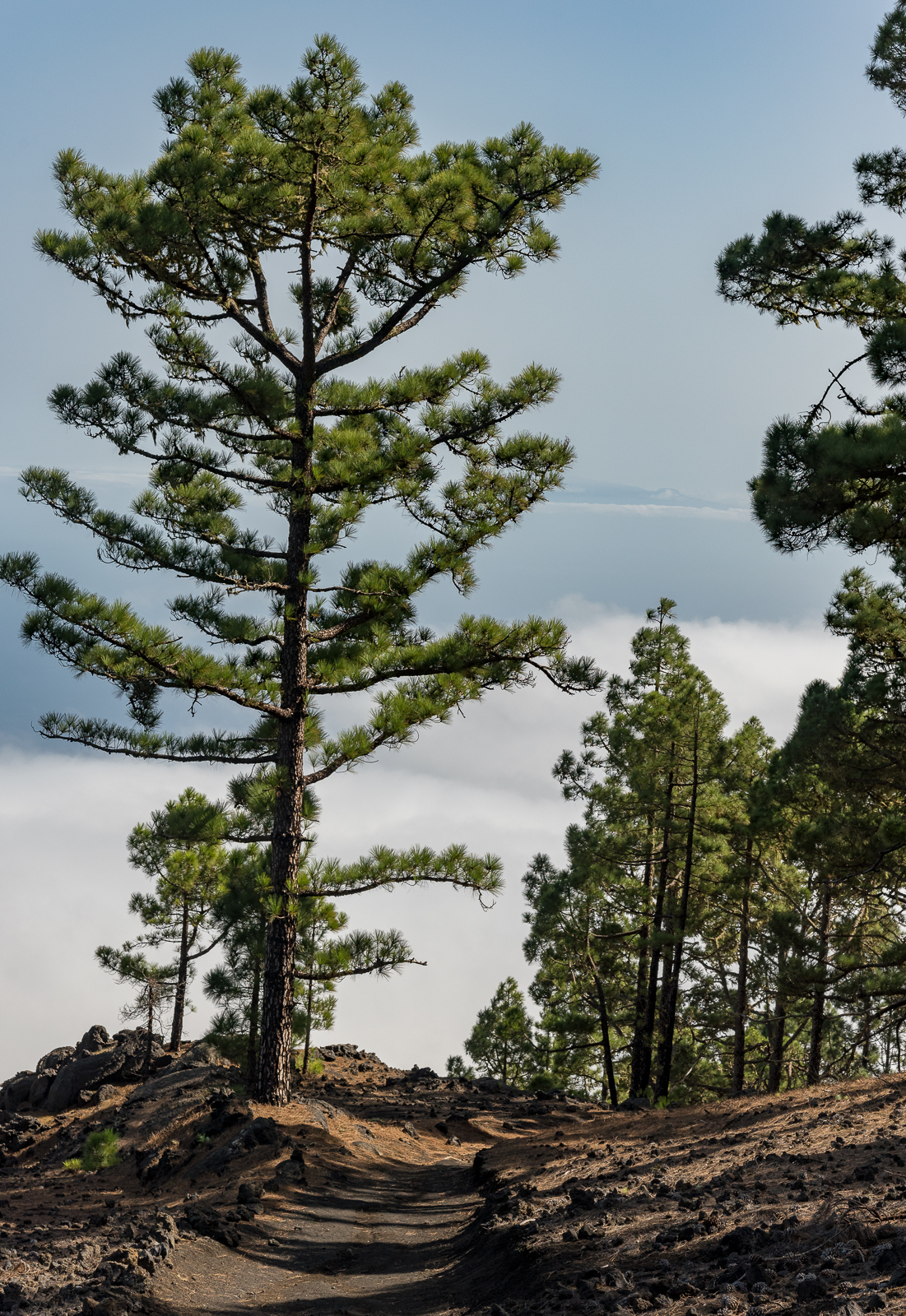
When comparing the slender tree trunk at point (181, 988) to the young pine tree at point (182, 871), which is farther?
the slender tree trunk at point (181, 988)

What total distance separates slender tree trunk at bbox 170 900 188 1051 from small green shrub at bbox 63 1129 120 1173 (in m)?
5.91

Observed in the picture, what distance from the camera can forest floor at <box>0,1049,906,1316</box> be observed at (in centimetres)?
497

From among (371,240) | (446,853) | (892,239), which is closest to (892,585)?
(892,239)

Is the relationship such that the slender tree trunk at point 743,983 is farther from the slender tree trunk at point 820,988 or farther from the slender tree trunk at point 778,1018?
the slender tree trunk at point 820,988

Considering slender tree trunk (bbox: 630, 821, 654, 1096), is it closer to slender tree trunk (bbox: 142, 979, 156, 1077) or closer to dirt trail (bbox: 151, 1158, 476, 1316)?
slender tree trunk (bbox: 142, 979, 156, 1077)

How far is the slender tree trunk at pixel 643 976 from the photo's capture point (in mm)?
20469

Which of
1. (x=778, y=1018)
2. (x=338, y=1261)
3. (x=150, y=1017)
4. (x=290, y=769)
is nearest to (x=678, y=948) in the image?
(x=778, y=1018)

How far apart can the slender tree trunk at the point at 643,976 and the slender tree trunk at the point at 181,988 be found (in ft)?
30.8

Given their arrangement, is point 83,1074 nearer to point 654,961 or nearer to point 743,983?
point 654,961

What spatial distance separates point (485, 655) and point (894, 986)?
687 cm

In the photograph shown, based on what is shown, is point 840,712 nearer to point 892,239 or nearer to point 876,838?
point 876,838

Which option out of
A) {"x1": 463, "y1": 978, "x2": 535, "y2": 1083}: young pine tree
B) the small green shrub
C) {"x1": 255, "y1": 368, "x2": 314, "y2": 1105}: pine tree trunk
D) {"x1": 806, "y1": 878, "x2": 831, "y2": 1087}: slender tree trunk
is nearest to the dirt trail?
{"x1": 255, "y1": 368, "x2": 314, "y2": 1105}: pine tree trunk

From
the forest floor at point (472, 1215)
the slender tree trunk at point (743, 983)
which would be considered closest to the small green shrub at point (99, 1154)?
the forest floor at point (472, 1215)

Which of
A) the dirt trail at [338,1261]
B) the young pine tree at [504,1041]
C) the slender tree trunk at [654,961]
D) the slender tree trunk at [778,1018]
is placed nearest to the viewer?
the dirt trail at [338,1261]
